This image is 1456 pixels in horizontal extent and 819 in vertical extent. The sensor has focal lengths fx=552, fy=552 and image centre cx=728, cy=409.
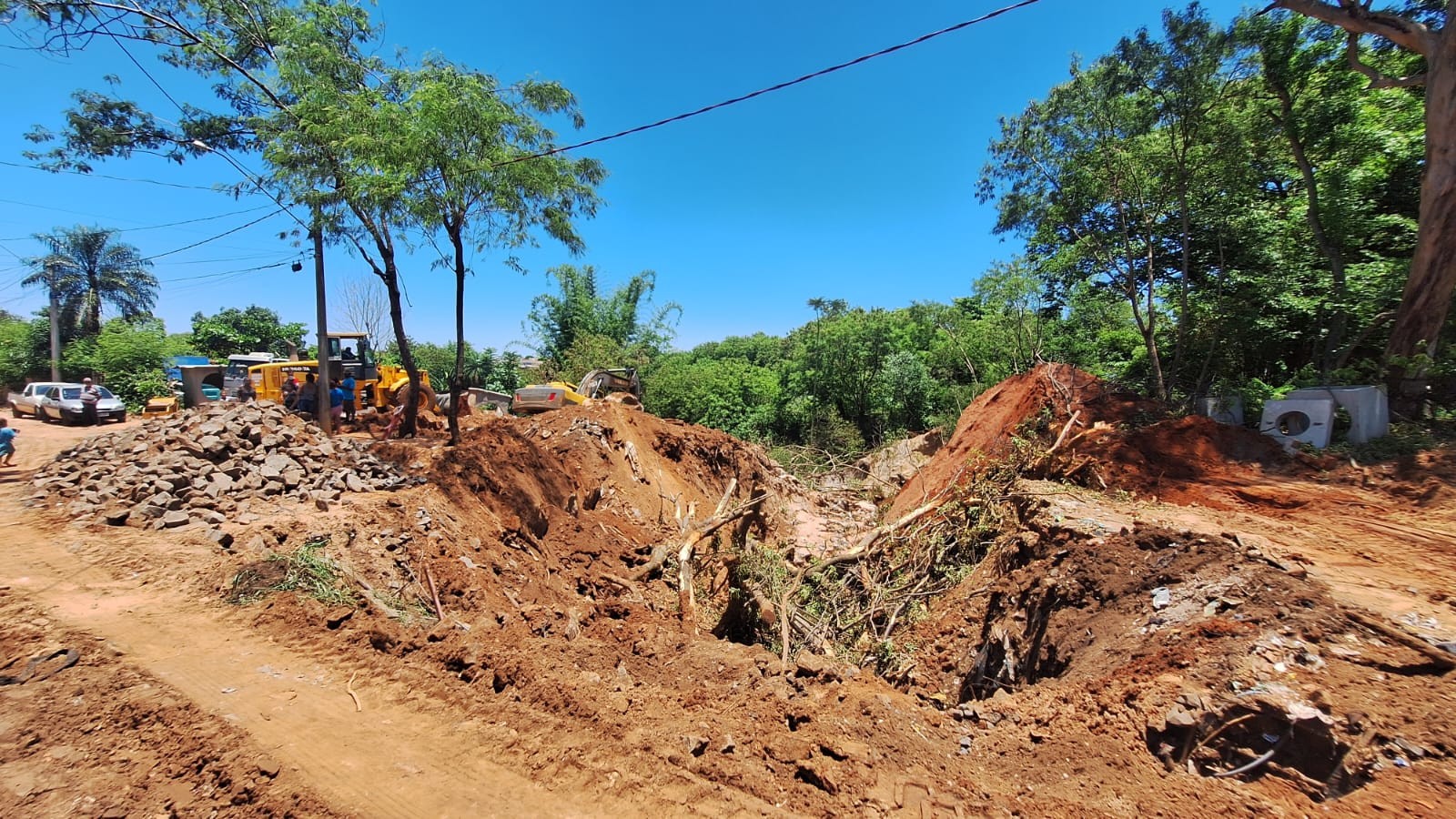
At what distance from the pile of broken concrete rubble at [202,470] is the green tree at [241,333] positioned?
24.7m

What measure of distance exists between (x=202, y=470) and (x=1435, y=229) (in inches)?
650

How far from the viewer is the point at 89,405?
1745 centimetres

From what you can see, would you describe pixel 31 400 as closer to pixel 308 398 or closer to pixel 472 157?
pixel 308 398

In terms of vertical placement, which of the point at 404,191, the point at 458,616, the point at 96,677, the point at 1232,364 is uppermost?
the point at 404,191

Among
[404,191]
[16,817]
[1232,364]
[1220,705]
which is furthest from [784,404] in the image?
[16,817]

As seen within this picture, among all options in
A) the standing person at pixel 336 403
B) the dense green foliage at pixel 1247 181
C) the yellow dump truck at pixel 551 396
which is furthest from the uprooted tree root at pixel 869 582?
the standing person at pixel 336 403

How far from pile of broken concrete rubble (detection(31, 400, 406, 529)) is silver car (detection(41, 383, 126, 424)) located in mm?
15614

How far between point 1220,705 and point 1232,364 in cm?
1137

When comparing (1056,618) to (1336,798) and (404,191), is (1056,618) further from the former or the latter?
(404,191)

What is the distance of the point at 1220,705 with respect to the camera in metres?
2.90

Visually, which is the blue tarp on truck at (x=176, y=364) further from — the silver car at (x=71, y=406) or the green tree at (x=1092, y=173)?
the green tree at (x=1092, y=173)

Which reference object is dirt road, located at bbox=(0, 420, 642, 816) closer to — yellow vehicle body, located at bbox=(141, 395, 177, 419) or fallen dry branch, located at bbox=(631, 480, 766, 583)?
fallen dry branch, located at bbox=(631, 480, 766, 583)

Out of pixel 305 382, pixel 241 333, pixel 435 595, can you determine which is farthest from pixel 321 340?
pixel 241 333

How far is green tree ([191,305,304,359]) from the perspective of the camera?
2877 cm
